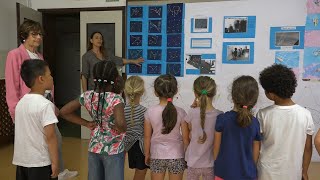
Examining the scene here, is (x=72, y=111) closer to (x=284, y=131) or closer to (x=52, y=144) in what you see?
(x=52, y=144)

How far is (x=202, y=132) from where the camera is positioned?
1943mm

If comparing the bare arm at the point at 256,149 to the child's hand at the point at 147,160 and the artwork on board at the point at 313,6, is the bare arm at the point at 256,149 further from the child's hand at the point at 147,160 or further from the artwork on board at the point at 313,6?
the artwork on board at the point at 313,6

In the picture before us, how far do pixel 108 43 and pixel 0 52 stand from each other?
4.96 feet

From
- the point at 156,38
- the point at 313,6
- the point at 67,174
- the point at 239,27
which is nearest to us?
the point at 67,174

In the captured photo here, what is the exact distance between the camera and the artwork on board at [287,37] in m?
3.57

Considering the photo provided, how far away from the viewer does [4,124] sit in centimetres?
426

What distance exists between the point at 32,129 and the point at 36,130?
22 mm

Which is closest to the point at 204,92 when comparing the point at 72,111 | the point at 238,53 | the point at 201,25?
the point at 72,111

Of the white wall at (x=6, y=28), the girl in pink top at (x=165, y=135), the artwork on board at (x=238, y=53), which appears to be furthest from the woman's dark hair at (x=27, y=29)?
the white wall at (x=6, y=28)

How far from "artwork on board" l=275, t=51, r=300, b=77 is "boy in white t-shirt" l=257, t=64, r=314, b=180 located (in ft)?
6.74

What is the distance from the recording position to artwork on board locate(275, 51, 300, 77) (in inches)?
142

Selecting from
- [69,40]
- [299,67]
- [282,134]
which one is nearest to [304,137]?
[282,134]

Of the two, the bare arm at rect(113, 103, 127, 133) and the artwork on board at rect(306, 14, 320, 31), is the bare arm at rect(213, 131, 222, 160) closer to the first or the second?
the bare arm at rect(113, 103, 127, 133)

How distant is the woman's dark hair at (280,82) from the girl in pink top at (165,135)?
569 millimetres
